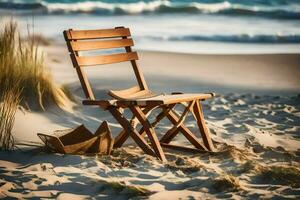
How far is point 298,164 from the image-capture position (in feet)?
12.9

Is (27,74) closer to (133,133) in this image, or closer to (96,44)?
(96,44)

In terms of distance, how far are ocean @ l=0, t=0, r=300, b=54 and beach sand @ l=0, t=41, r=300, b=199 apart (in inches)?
185

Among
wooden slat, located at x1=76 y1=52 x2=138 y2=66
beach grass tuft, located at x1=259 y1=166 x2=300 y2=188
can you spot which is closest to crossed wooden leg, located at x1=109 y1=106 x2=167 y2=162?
wooden slat, located at x1=76 y1=52 x2=138 y2=66

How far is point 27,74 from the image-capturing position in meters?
5.40

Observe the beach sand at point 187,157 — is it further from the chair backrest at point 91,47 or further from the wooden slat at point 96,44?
the wooden slat at point 96,44

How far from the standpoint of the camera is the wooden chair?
386 centimetres

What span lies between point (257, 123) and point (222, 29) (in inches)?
429

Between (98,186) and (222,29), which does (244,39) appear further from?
(98,186)

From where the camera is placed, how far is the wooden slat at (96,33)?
13.8ft

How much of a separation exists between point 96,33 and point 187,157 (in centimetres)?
134

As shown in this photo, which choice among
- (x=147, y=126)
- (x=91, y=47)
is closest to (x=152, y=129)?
(x=147, y=126)

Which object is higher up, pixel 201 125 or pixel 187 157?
pixel 201 125

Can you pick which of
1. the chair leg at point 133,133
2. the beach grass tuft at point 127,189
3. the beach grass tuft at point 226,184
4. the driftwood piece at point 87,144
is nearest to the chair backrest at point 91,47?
the chair leg at point 133,133

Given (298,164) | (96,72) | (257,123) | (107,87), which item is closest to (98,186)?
(298,164)
